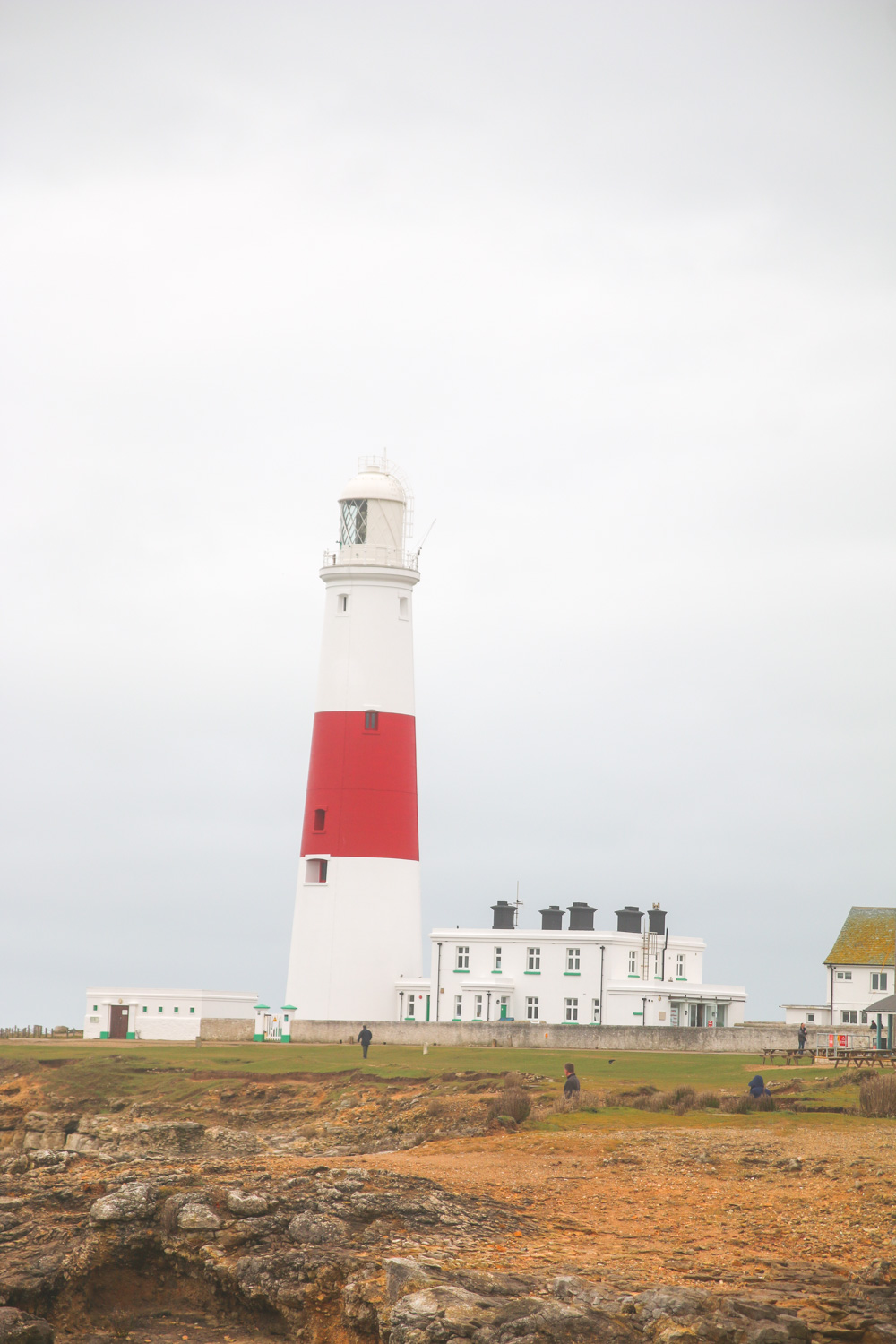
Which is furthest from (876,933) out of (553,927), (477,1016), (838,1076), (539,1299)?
(539,1299)

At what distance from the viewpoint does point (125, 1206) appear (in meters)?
16.6

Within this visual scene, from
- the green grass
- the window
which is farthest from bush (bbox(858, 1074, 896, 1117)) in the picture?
the window

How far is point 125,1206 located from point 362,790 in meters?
29.0

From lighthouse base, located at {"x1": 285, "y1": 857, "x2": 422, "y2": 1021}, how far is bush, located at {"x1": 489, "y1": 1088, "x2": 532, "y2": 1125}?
18387 millimetres

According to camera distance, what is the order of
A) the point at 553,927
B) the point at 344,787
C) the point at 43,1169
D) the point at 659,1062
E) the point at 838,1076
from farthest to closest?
the point at 553,927 < the point at 344,787 < the point at 659,1062 < the point at 838,1076 < the point at 43,1169

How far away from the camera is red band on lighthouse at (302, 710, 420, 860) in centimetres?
4538

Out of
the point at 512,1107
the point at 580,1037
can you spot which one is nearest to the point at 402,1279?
the point at 512,1107

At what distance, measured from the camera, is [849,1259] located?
50.3 ft

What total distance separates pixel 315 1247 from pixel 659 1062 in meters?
22.1

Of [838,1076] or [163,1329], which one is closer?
[163,1329]

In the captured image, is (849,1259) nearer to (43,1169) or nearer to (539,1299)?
(539,1299)

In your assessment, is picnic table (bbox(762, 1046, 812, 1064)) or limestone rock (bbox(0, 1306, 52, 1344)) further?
picnic table (bbox(762, 1046, 812, 1064))

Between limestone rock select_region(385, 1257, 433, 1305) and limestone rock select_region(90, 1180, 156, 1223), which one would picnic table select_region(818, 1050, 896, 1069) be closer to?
limestone rock select_region(90, 1180, 156, 1223)

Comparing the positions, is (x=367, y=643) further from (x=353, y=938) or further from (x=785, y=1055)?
(x=785, y=1055)
